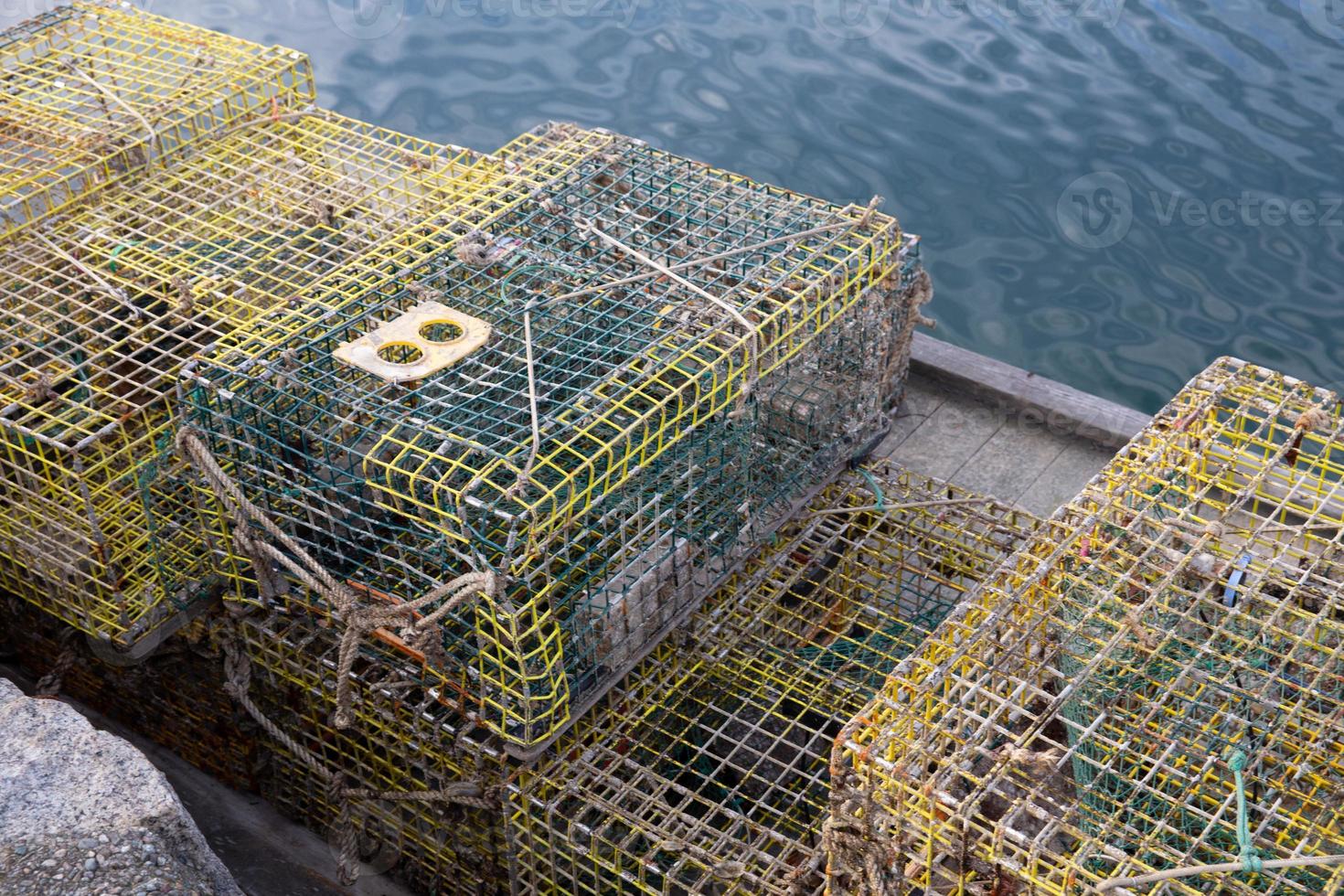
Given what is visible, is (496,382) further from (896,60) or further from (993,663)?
(896,60)

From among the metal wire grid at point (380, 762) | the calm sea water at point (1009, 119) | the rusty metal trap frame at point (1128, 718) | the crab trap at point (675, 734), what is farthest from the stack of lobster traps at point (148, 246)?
the calm sea water at point (1009, 119)

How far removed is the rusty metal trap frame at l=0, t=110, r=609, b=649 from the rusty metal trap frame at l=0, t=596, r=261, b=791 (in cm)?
46

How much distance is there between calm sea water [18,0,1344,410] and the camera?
16797mm

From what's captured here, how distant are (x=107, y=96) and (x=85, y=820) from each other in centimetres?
530

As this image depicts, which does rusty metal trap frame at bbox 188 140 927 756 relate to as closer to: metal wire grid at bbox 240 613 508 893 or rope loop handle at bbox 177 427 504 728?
rope loop handle at bbox 177 427 504 728

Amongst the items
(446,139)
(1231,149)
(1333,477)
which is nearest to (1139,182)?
(1231,149)

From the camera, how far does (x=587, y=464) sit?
23.4ft

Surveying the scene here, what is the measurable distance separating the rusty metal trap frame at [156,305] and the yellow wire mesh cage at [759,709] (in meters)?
2.24

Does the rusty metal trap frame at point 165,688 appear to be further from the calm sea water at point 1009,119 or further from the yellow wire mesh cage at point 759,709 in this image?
the calm sea water at point 1009,119

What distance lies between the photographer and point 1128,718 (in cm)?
687

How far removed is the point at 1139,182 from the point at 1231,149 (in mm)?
1437

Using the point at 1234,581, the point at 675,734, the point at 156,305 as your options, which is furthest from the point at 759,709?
the point at 156,305

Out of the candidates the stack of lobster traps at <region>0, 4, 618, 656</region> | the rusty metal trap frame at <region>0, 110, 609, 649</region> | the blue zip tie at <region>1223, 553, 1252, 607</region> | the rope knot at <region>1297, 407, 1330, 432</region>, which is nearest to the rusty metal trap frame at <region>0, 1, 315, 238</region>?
the stack of lobster traps at <region>0, 4, 618, 656</region>

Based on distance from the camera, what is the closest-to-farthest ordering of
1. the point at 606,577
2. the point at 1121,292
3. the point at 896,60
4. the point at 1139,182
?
the point at 606,577
the point at 1121,292
the point at 1139,182
the point at 896,60
